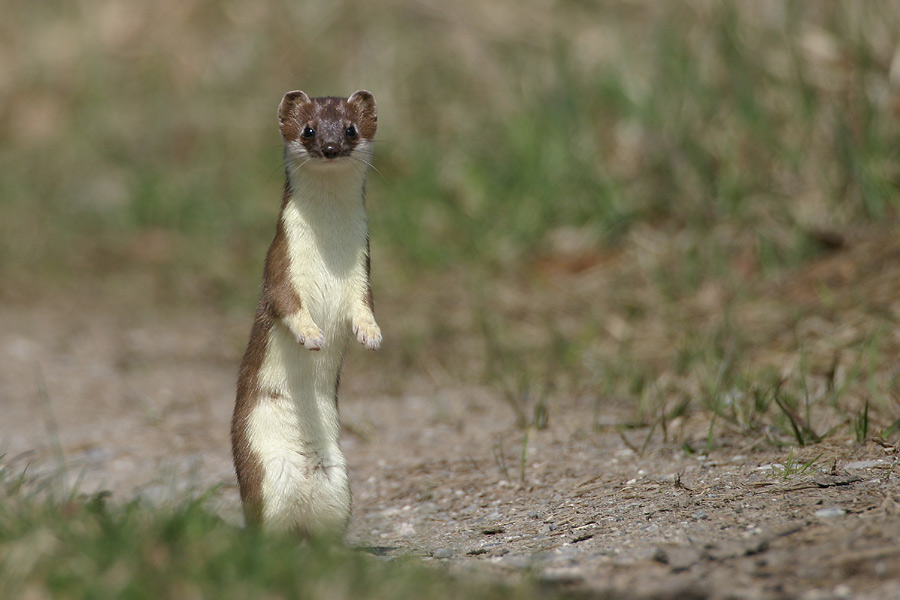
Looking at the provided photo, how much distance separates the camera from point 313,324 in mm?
3557

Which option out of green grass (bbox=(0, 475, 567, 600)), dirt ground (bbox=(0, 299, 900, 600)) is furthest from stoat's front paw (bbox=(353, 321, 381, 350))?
green grass (bbox=(0, 475, 567, 600))

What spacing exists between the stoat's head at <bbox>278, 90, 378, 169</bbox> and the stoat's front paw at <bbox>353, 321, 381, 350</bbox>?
0.57m

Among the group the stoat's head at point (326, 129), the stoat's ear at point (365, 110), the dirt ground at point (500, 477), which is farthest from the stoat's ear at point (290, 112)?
the dirt ground at point (500, 477)

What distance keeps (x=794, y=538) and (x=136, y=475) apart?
2883 millimetres

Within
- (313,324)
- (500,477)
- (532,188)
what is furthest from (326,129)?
(532,188)

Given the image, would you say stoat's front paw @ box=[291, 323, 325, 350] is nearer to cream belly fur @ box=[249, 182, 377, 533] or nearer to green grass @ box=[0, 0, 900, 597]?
cream belly fur @ box=[249, 182, 377, 533]

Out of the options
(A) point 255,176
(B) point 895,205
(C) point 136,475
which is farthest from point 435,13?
(C) point 136,475

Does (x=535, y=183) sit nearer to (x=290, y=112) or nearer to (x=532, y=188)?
(x=532, y=188)

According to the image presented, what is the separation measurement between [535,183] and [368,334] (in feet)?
14.0

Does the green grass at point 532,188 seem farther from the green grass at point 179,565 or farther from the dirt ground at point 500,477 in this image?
the dirt ground at point 500,477

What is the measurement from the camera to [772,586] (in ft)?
8.77

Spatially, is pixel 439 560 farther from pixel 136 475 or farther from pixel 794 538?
pixel 136 475

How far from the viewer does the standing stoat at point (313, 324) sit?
3607 mm

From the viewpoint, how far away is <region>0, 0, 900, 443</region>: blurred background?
18.6 feet
